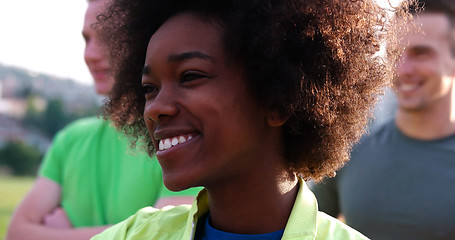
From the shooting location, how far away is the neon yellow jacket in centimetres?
230

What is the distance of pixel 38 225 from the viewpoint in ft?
11.0

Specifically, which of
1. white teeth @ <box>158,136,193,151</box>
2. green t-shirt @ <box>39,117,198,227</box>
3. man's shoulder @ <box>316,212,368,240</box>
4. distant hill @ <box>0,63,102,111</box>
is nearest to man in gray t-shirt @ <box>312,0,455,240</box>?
green t-shirt @ <box>39,117,198,227</box>

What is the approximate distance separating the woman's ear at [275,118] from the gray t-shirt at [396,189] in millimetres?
1914

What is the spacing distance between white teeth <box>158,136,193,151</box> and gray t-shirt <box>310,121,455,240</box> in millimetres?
2239

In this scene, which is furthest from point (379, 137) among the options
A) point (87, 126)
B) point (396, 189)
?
point (87, 126)

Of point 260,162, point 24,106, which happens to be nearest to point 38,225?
point 260,162

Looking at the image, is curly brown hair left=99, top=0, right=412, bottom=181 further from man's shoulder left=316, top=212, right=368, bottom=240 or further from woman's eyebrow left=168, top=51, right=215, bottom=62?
man's shoulder left=316, top=212, right=368, bottom=240

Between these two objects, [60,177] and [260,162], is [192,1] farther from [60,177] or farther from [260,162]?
[60,177]

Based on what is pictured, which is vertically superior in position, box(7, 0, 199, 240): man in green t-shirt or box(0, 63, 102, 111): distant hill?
box(0, 63, 102, 111): distant hill

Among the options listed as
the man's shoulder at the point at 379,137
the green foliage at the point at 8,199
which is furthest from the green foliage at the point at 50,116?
the man's shoulder at the point at 379,137

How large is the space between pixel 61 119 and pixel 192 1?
1095 inches

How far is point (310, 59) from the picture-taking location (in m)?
2.42

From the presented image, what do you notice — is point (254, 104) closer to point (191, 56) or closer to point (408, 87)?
point (191, 56)

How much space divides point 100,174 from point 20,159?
90.5ft
